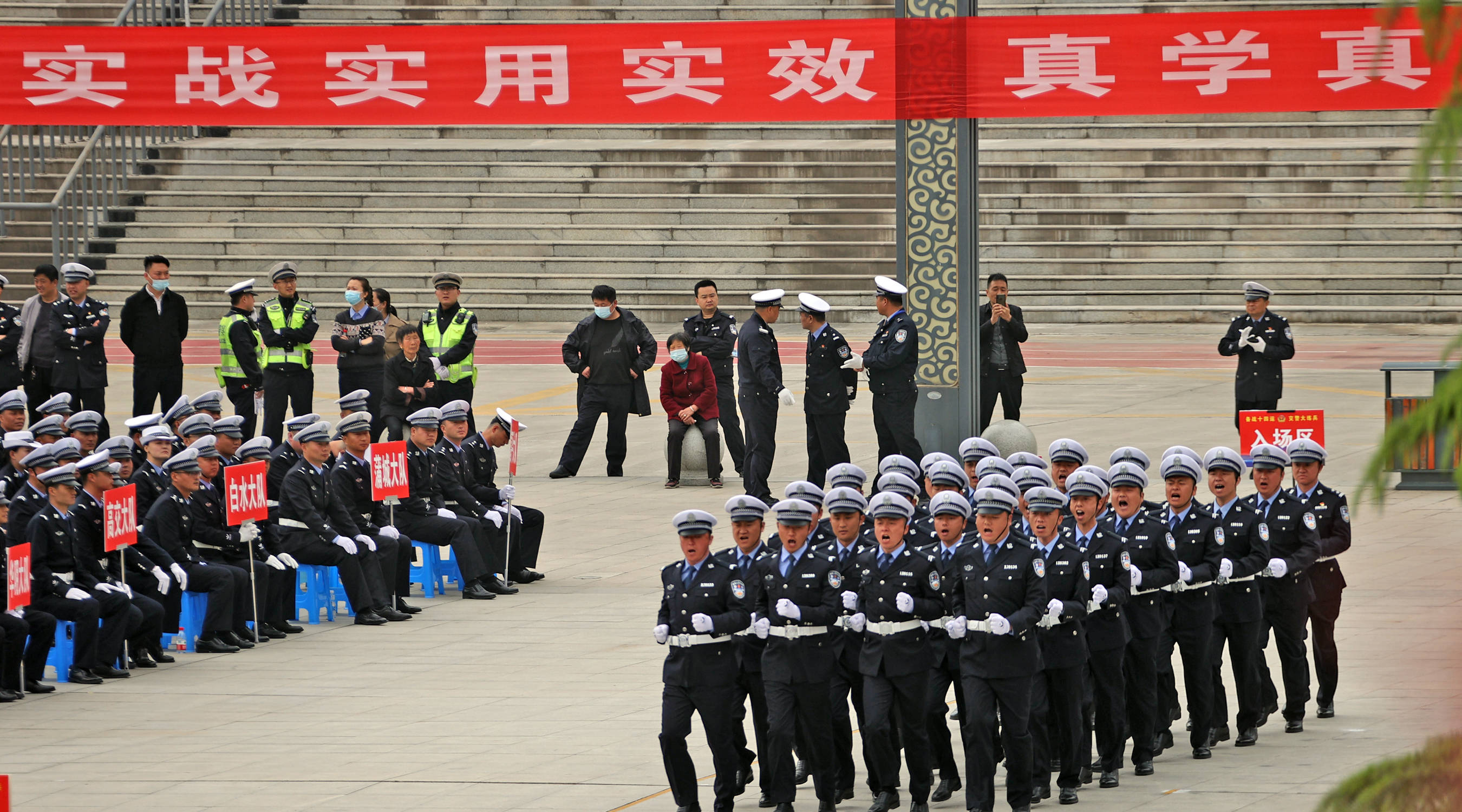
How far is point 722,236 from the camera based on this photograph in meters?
34.0

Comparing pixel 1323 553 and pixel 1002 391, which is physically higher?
pixel 1002 391

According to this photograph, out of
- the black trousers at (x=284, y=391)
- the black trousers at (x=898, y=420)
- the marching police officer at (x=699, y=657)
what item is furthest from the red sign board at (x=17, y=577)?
the black trousers at (x=284, y=391)

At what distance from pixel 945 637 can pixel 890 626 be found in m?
0.45

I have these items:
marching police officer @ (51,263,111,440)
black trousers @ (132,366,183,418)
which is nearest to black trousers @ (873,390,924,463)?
black trousers @ (132,366,183,418)

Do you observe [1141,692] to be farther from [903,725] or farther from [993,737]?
[903,725]

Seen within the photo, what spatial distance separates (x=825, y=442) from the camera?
60.0 ft

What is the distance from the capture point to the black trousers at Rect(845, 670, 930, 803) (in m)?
9.58

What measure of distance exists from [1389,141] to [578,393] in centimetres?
1933

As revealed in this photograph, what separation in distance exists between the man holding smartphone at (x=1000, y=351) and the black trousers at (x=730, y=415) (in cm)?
265

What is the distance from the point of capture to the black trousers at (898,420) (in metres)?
17.7

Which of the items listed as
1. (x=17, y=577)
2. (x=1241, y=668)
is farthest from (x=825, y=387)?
(x=17, y=577)

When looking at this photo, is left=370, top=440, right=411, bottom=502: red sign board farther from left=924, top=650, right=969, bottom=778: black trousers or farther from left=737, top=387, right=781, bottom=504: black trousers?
left=924, top=650, right=969, bottom=778: black trousers

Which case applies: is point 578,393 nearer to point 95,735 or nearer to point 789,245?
point 95,735

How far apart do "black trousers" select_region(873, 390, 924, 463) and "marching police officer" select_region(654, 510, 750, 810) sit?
7885mm
